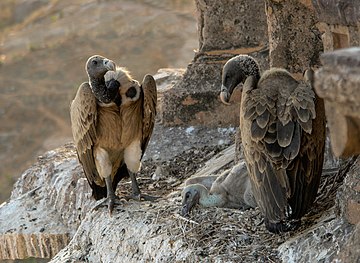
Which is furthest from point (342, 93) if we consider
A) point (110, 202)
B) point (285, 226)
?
point (110, 202)

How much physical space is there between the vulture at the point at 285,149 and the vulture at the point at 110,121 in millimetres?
1531

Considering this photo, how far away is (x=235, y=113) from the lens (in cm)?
1023

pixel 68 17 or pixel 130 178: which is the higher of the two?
pixel 130 178

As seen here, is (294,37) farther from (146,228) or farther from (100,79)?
(146,228)

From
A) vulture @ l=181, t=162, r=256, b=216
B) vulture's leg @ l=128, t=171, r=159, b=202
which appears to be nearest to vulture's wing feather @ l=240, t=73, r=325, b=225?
vulture @ l=181, t=162, r=256, b=216

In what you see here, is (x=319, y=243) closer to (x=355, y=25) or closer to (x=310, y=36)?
(x=355, y=25)

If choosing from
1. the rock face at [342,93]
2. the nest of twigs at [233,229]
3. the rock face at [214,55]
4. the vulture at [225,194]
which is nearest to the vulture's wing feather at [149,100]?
the nest of twigs at [233,229]

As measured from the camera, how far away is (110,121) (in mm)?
8211

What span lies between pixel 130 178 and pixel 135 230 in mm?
1203

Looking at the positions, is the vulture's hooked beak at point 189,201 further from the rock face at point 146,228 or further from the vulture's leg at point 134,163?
the vulture's leg at point 134,163

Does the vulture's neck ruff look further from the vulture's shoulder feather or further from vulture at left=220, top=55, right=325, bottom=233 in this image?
vulture at left=220, top=55, right=325, bottom=233

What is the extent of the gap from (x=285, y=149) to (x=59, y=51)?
18.0 m

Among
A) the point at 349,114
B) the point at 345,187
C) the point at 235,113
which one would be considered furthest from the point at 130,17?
the point at 349,114

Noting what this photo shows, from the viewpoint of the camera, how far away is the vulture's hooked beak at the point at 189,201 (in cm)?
752
